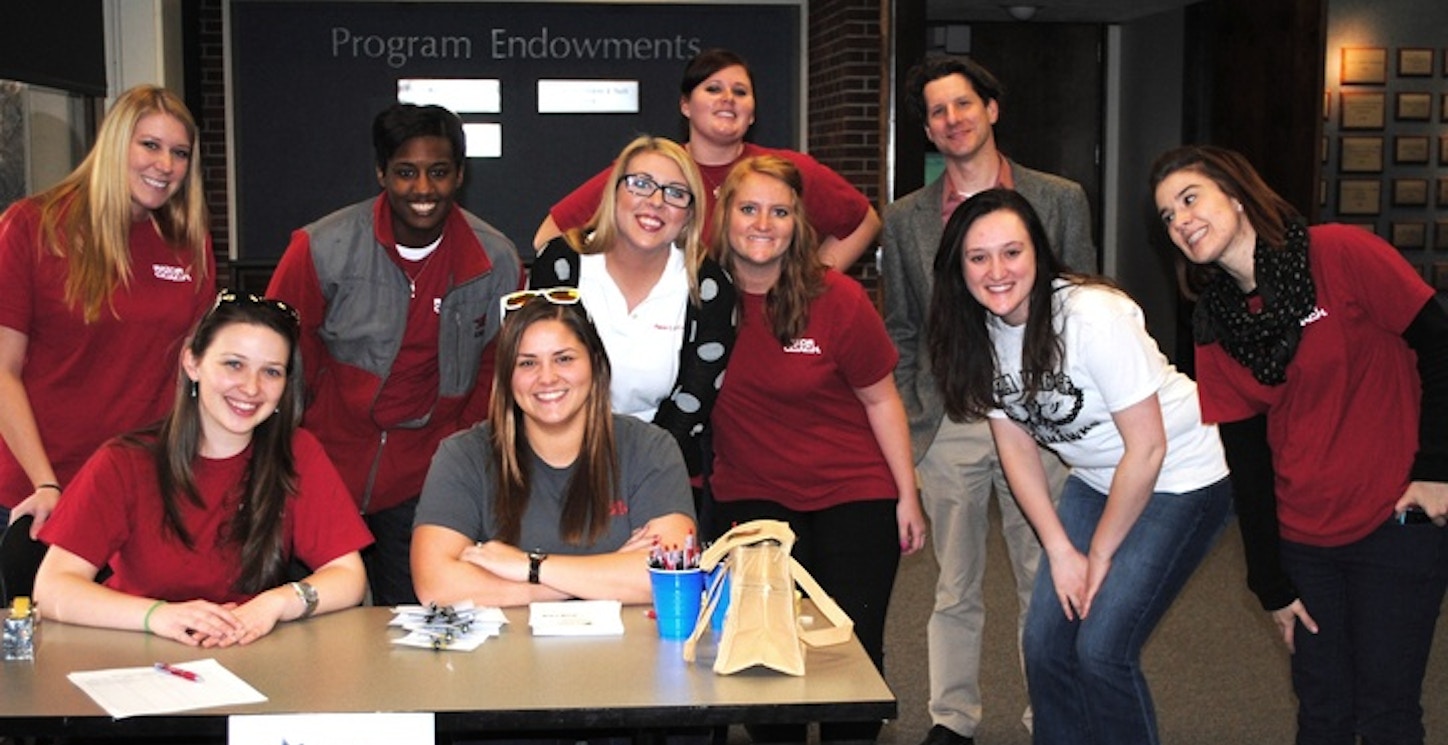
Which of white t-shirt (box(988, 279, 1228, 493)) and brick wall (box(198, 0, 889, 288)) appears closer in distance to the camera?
white t-shirt (box(988, 279, 1228, 493))

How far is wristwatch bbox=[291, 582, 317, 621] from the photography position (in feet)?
9.61

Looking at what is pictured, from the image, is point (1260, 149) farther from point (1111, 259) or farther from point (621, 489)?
point (621, 489)

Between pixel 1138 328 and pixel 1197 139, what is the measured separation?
25.3 feet

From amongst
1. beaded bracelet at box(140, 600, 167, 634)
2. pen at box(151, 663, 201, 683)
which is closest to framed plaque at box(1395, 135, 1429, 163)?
beaded bracelet at box(140, 600, 167, 634)

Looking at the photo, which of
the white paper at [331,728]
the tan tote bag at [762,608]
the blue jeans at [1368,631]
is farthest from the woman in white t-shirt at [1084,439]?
the white paper at [331,728]

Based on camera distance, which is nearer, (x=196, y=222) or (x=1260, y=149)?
(x=196, y=222)

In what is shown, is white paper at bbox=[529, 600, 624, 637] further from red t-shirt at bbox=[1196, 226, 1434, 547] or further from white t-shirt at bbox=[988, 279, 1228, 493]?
red t-shirt at bbox=[1196, 226, 1434, 547]

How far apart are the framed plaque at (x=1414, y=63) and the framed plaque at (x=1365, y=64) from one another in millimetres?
91

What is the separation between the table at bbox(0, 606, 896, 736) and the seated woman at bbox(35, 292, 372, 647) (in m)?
0.17

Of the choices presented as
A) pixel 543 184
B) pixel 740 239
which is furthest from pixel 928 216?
pixel 543 184

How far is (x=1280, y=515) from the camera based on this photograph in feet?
10.8

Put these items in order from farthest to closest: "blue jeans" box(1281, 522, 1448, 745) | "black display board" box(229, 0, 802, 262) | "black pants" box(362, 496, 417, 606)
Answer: "black display board" box(229, 0, 802, 262)
"black pants" box(362, 496, 417, 606)
"blue jeans" box(1281, 522, 1448, 745)

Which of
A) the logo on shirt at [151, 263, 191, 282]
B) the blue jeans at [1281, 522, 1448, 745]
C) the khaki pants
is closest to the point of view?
the blue jeans at [1281, 522, 1448, 745]

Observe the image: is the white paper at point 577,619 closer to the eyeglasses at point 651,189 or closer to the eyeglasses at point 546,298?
the eyeglasses at point 546,298
